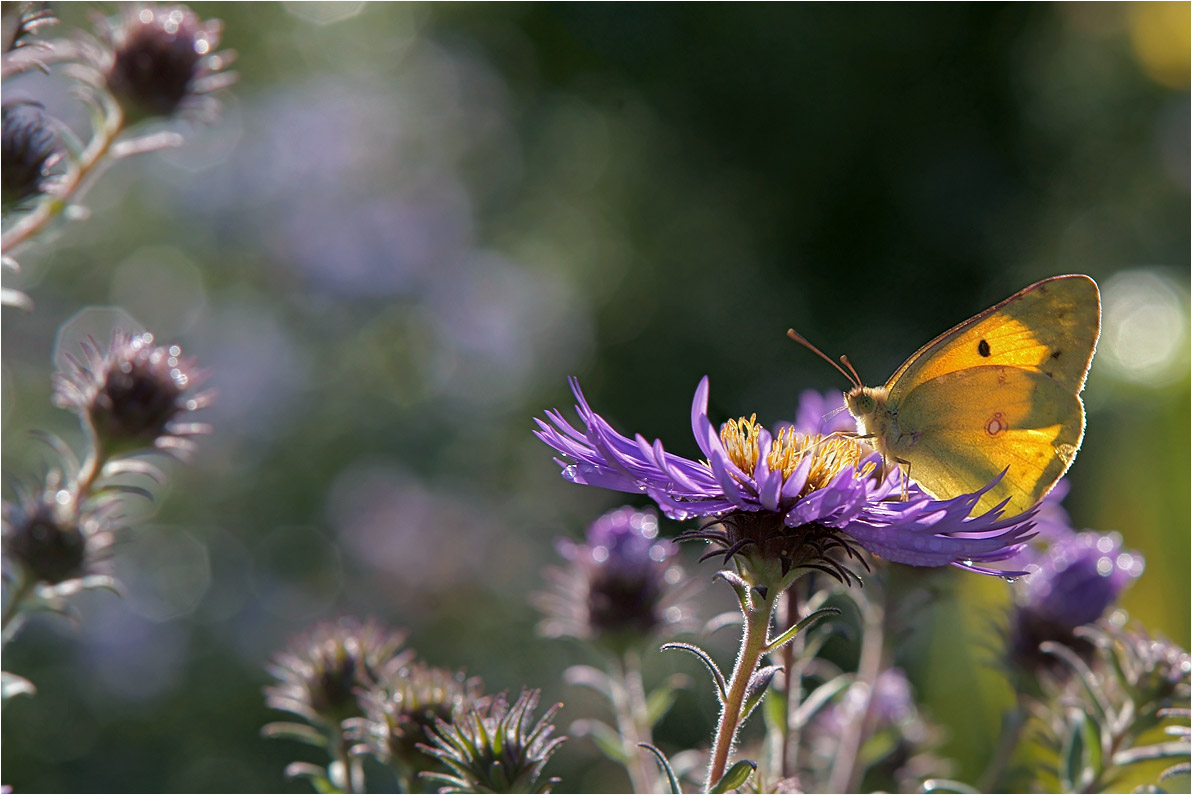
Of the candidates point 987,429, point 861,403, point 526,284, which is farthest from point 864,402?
point 526,284

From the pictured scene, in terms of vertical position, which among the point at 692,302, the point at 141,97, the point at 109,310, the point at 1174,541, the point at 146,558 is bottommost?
the point at 1174,541

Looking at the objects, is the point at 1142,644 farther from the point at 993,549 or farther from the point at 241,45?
the point at 241,45

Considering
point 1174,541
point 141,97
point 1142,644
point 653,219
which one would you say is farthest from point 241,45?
point 1142,644

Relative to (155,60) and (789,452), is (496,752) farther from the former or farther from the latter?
(155,60)

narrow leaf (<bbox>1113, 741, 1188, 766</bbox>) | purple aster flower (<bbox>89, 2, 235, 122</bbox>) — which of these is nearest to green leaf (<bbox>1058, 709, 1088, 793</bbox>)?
narrow leaf (<bbox>1113, 741, 1188, 766</bbox>)

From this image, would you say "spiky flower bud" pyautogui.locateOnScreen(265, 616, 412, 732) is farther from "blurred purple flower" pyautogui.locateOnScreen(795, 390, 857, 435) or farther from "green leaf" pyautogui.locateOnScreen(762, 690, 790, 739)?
"blurred purple flower" pyautogui.locateOnScreen(795, 390, 857, 435)

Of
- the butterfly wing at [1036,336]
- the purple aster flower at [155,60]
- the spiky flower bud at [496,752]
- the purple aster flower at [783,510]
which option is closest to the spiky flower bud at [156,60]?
the purple aster flower at [155,60]
